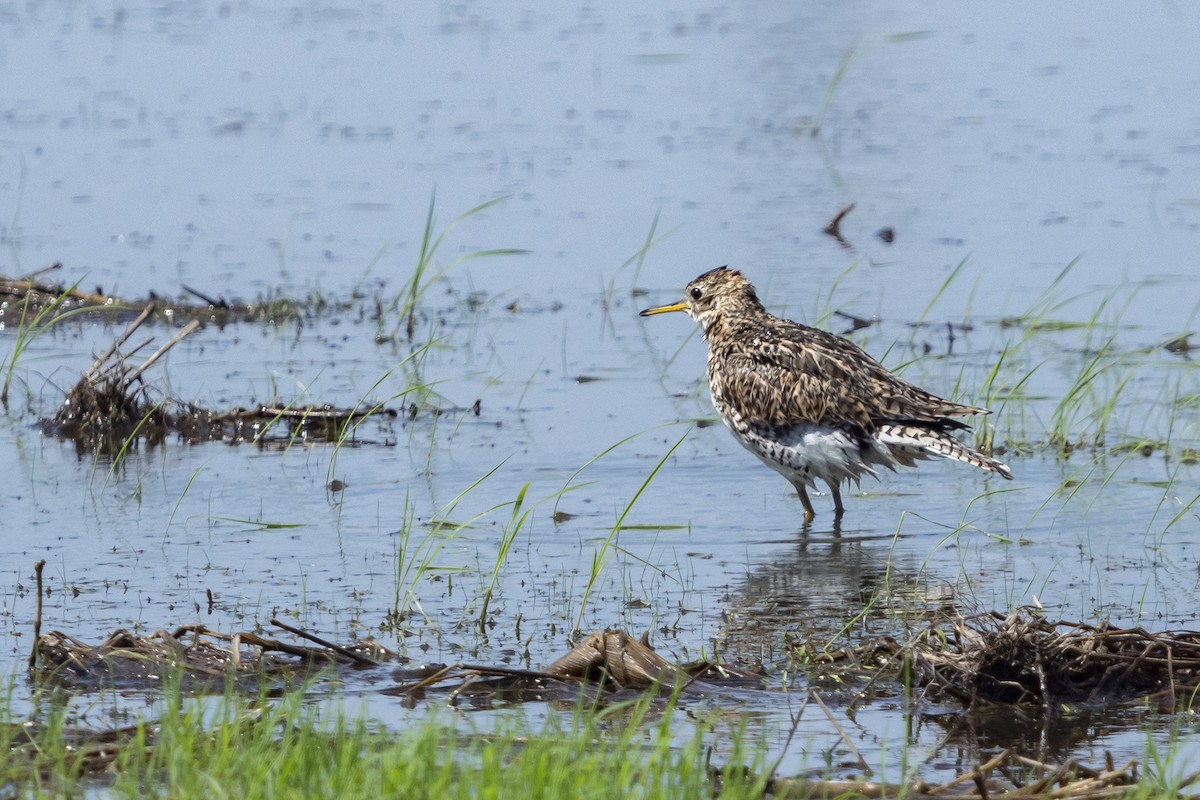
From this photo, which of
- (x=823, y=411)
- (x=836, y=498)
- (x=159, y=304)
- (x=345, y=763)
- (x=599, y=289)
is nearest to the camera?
(x=345, y=763)

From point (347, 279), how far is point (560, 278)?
1540mm

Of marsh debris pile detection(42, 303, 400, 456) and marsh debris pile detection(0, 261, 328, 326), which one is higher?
marsh debris pile detection(0, 261, 328, 326)

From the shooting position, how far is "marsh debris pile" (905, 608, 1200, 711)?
19.1 feet

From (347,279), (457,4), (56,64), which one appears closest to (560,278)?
(347,279)

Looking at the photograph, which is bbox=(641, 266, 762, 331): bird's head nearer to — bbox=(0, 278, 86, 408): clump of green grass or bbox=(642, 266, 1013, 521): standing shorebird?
bbox=(642, 266, 1013, 521): standing shorebird

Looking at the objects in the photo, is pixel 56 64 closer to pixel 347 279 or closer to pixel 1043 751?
pixel 347 279

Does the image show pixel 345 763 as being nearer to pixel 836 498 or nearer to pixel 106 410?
pixel 836 498

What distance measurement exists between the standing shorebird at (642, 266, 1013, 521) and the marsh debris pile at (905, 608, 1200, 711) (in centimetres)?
245

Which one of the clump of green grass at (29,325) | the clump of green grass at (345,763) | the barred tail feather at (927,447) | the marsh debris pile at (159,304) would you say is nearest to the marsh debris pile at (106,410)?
the clump of green grass at (29,325)

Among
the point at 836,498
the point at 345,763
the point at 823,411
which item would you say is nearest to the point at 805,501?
the point at 836,498

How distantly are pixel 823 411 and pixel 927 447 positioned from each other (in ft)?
1.78

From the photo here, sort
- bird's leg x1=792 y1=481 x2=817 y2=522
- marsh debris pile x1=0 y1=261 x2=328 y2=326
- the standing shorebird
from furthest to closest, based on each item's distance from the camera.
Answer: marsh debris pile x1=0 y1=261 x2=328 y2=326, bird's leg x1=792 y1=481 x2=817 y2=522, the standing shorebird

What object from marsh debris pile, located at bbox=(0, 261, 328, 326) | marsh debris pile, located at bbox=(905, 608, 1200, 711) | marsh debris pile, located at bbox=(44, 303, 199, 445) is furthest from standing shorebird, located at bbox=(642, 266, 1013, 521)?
marsh debris pile, located at bbox=(0, 261, 328, 326)

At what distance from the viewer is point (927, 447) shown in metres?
8.49
